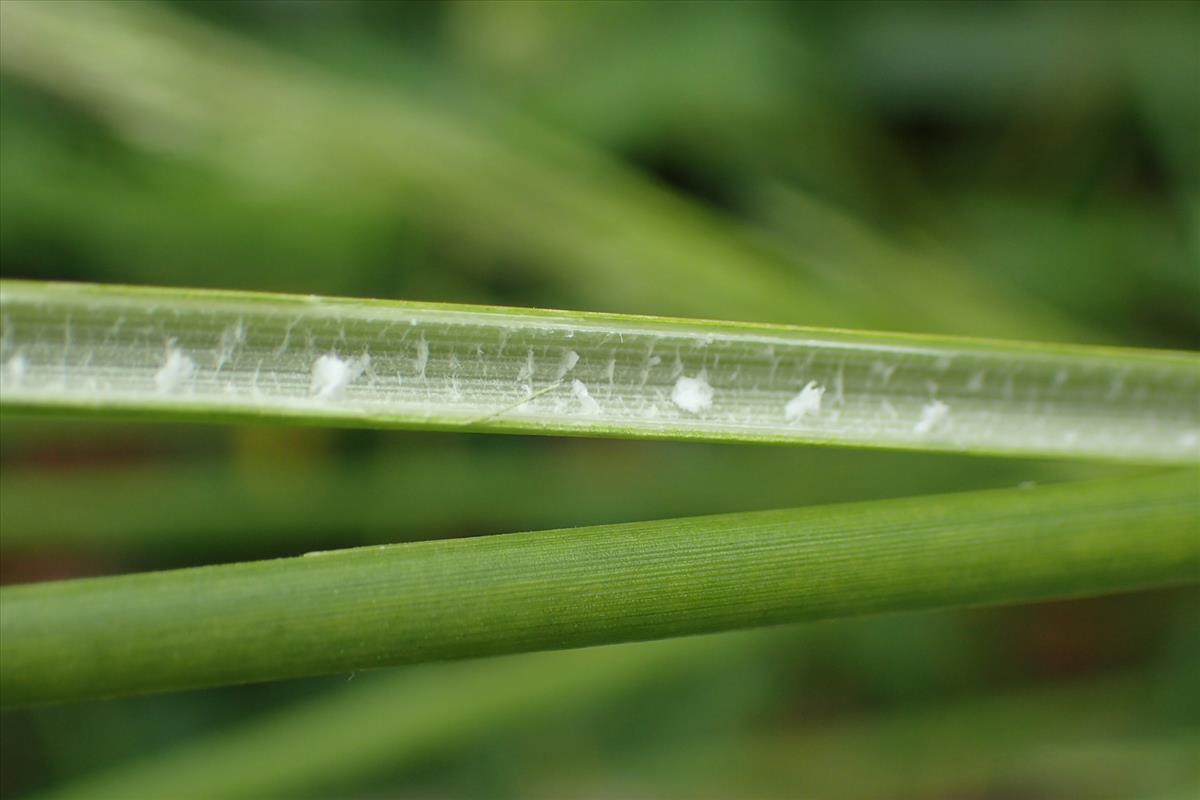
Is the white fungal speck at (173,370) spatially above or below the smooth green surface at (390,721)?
above

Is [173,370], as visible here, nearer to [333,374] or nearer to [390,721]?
[333,374]

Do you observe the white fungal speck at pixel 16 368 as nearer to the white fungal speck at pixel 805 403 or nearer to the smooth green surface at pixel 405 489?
the white fungal speck at pixel 805 403

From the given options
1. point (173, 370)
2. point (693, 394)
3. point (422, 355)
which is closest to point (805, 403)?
point (693, 394)

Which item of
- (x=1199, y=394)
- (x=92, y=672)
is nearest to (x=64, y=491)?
(x=92, y=672)

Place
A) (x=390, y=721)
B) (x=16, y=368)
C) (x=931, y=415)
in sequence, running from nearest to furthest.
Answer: (x=16, y=368)
(x=931, y=415)
(x=390, y=721)

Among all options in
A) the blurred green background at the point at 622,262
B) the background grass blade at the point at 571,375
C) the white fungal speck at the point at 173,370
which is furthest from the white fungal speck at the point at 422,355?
the blurred green background at the point at 622,262

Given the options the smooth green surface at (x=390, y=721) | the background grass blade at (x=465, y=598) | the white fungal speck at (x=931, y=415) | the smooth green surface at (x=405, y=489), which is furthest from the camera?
the smooth green surface at (x=405, y=489)
